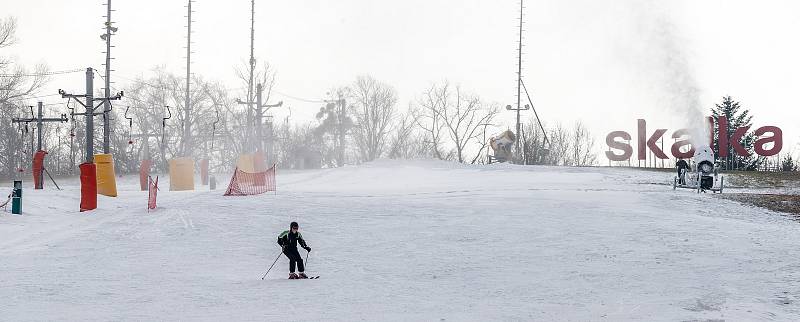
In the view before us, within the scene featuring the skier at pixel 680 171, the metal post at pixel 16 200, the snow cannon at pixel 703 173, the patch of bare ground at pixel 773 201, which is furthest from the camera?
the skier at pixel 680 171

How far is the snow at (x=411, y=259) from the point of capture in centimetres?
1420

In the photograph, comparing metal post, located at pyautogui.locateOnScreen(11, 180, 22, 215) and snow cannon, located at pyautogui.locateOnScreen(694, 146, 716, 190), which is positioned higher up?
snow cannon, located at pyautogui.locateOnScreen(694, 146, 716, 190)

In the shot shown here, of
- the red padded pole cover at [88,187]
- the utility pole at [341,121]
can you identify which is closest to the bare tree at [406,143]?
the utility pole at [341,121]

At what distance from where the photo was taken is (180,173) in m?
41.3

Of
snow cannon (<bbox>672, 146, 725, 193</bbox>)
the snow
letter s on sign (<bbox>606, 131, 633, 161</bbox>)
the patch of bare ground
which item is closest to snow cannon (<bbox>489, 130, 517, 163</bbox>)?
letter s on sign (<bbox>606, 131, 633, 161</bbox>)

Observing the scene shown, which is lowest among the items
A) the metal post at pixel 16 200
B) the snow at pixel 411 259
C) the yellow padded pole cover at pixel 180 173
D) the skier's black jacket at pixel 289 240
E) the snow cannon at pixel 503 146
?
the snow at pixel 411 259

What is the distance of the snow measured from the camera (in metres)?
14.2

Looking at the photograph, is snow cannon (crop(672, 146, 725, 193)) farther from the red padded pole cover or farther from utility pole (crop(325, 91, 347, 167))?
utility pole (crop(325, 91, 347, 167))

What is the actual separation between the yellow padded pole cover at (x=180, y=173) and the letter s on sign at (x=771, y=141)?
34.0 metres

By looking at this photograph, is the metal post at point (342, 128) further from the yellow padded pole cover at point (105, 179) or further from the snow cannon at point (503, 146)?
the yellow padded pole cover at point (105, 179)

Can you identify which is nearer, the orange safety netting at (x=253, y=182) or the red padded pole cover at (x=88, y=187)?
the red padded pole cover at (x=88, y=187)

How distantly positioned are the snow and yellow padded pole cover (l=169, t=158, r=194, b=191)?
31.4 ft

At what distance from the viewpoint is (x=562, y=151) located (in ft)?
383

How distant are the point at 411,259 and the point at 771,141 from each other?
3961 cm
